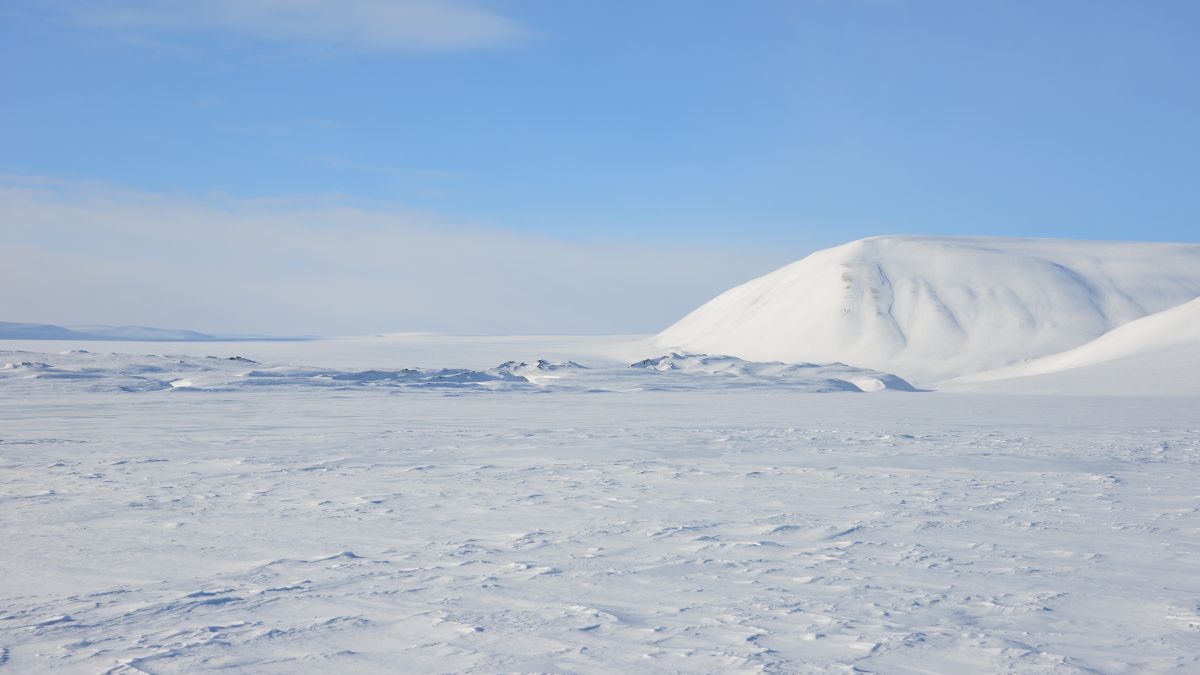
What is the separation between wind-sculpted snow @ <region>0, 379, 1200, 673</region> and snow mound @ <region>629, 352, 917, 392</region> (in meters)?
13.3

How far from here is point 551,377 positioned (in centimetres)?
2552

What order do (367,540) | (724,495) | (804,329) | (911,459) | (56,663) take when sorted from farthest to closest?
(804,329) → (911,459) → (724,495) → (367,540) → (56,663)

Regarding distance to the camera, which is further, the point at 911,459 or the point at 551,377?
the point at 551,377

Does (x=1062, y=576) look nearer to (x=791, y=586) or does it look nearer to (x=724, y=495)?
(x=791, y=586)

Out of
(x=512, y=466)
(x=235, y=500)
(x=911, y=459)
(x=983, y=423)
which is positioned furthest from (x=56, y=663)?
(x=983, y=423)

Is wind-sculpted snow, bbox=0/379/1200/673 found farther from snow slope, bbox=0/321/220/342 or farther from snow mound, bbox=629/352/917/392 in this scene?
snow slope, bbox=0/321/220/342

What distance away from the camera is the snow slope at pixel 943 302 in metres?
50.7

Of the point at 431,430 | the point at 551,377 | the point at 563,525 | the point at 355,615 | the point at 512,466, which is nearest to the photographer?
the point at 355,615

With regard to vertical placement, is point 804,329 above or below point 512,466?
above

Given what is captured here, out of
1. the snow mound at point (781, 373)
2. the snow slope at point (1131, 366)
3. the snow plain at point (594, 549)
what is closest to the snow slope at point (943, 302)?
the snow slope at point (1131, 366)

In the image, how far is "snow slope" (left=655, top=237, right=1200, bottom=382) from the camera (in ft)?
166

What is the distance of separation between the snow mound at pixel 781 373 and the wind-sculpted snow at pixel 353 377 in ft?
0.15

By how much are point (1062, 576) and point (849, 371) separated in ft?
87.4

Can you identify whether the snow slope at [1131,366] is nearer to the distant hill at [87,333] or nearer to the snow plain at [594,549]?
the snow plain at [594,549]
